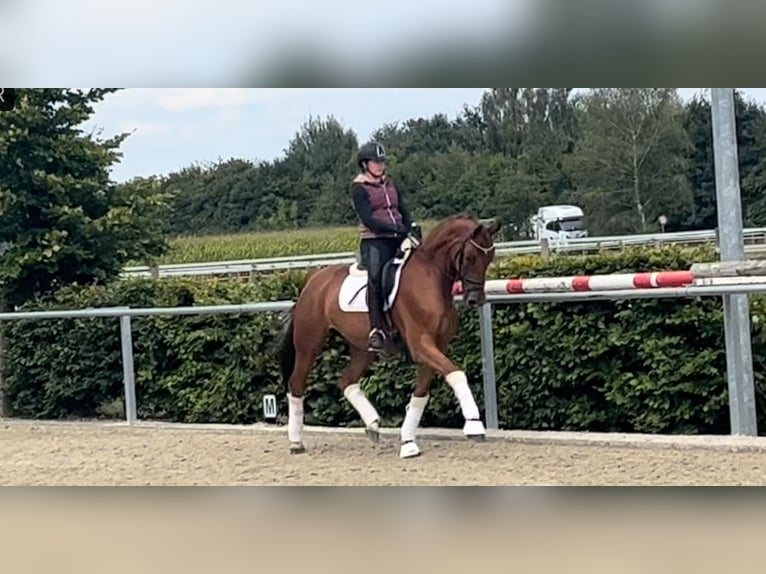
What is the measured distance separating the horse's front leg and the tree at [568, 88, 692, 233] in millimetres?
3273

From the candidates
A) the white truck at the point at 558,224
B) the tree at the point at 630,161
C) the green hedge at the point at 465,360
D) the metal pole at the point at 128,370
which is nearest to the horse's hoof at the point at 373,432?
the green hedge at the point at 465,360

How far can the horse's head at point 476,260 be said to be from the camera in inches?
234

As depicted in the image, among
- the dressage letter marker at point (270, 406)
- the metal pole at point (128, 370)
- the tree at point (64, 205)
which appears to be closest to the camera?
the dressage letter marker at point (270, 406)

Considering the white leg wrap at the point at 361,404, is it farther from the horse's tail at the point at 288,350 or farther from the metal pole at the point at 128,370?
the metal pole at the point at 128,370

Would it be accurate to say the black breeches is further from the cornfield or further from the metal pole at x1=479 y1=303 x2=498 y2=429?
the cornfield

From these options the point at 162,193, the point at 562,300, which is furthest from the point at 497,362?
the point at 162,193

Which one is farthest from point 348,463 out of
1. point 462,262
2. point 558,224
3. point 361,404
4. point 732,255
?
point 558,224

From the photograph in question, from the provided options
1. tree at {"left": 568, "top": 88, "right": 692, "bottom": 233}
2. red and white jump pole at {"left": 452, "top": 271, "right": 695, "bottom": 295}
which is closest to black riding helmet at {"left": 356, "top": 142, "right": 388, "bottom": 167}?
red and white jump pole at {"left": 452, "top": 271, "right": 695, "bottom": 295}

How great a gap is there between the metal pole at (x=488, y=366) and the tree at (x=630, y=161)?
2.50 m

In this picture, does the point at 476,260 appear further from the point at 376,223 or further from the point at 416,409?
the point at 416,409

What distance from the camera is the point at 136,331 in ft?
28.6

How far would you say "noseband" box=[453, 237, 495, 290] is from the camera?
5965 mm
